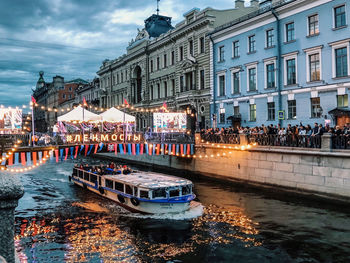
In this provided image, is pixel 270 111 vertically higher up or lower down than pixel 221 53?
lower down

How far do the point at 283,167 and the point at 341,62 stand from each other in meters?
8.45

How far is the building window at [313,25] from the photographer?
1029 inches

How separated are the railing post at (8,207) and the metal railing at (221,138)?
23493 mm

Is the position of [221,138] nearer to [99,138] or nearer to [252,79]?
[252,79]

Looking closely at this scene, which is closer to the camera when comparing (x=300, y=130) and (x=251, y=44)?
(x=300, y=130)

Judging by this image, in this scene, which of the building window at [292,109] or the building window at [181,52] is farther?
the building window at [181,52]

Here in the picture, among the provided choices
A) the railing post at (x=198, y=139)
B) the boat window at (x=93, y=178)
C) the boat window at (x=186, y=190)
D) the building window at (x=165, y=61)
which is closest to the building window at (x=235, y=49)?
the railing post at (x=198, y=139)

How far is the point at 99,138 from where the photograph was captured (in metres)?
27.1

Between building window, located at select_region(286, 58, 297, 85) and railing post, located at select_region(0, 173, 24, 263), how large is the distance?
27.3m

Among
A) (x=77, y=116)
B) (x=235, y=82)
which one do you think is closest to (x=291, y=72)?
(x=235, y=82)

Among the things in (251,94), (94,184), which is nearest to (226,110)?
(251,94)

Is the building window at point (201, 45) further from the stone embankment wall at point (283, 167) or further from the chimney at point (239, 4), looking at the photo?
the stone embankment wall at point (283, 167)

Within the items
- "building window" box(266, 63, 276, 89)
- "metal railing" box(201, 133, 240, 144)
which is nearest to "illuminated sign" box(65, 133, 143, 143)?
"metal railing" box(201, 133, 240, 144)

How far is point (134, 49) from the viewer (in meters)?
55.6
